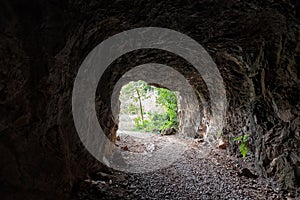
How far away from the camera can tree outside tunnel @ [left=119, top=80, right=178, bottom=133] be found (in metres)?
13.4

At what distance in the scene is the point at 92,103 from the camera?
13.7 feet

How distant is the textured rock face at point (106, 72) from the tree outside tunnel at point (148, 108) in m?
8.01

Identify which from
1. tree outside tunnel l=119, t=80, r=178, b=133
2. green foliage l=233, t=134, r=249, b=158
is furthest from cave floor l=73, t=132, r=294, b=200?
tree outside tunnel l=119, t=80, r=178, b=133

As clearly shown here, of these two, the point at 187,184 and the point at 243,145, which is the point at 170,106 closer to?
the point at 243,145

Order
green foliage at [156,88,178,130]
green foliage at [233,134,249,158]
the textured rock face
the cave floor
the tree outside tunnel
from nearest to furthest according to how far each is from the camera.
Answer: the textured rock face
the cave floor
green foliage at [233,134,249,158]
green foliage at [156,88,178,130]
the tree outside tunnel

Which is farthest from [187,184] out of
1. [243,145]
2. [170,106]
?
[170,106]

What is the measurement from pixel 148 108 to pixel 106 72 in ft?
45.1

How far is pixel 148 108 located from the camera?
18312 millimetres

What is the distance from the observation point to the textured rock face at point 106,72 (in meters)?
2.04

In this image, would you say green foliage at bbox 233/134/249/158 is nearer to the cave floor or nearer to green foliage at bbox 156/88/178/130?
the cave floor

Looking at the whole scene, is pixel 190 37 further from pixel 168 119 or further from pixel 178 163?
pixel 168 119

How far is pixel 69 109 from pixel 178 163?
3.95 metres

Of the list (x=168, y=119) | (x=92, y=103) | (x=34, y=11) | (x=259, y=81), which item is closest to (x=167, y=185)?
(x=92, y=103)

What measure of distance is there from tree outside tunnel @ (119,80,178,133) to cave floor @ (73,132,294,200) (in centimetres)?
733
